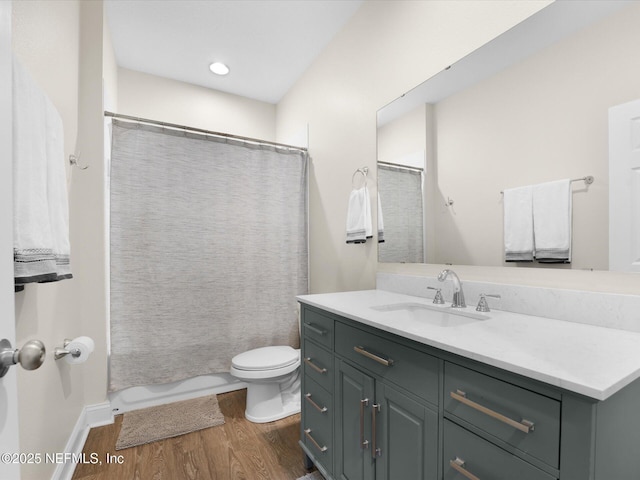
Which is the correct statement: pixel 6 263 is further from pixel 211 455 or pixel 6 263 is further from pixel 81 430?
pixel 81 430

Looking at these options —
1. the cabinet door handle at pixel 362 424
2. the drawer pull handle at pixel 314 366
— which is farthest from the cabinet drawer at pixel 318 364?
the cabinet door handle at pixel 362 424

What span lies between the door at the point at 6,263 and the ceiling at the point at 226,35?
76.8 inches

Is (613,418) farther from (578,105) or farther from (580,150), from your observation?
(578,105)

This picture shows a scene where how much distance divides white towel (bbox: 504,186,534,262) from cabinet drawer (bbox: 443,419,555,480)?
74 cm

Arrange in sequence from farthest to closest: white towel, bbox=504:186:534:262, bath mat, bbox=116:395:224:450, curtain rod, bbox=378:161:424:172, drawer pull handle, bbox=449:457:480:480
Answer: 1. bath mat, bbox=116:395:224:450
2. curtain rod, bbox=378:161:424:172
3. white towel, bbox=504:186:534:262
4. drawer pull handle, bbox=449:457:480:480

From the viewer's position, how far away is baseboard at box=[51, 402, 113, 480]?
1492 mm

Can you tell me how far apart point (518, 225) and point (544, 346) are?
22.7 inches

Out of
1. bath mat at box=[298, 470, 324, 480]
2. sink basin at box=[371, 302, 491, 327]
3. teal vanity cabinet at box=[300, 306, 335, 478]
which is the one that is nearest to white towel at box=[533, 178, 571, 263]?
sink basin at box=[371, 302, 491, 327]

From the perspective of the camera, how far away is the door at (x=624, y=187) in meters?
0.94

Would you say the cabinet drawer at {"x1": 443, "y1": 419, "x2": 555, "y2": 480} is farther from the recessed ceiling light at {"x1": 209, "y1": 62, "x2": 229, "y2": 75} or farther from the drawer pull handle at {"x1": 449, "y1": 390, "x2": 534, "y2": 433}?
the recessed ceiling light at {"x1": 209, "y1": 62, "x2": 229, "y2": 75}

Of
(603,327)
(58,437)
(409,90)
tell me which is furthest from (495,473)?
(58,437)

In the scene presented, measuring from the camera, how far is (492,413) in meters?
0.73

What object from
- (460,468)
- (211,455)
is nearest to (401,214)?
(460,468)

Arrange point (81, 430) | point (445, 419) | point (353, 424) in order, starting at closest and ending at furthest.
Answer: point (445, 419), point (353, 424), point (81, 430)
